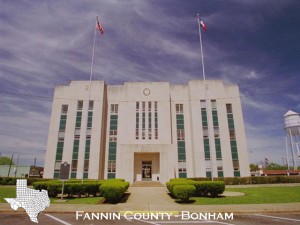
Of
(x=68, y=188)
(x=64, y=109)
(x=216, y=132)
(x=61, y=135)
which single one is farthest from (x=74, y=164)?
(x=216, y=132)

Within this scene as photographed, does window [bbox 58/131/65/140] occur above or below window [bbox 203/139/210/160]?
above

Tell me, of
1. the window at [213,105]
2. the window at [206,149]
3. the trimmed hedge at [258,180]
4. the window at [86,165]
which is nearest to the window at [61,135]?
the window at [86,165]

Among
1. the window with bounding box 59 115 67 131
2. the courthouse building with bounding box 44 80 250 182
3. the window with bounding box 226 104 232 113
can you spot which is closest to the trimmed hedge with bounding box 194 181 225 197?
the courthouse building with bounding box 44 80 250 182

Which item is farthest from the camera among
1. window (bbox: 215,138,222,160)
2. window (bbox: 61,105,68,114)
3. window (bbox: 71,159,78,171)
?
window (bbox: 61,105,68,114)

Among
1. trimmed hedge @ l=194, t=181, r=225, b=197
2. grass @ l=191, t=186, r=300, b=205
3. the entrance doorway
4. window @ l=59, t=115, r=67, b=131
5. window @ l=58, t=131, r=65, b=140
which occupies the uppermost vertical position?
window @ l=59, t=115, r=67, b=131

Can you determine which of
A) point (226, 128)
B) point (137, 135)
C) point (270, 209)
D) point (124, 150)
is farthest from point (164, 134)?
point (270, 209)

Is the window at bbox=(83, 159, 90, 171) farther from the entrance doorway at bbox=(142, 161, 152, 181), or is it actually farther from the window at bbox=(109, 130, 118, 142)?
the entrance doorway at bbox=(142, 161, 152, 181)

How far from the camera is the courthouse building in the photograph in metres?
35.9

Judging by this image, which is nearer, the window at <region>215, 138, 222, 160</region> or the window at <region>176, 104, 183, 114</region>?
the window at <region>215, 138, 222, 160</region>

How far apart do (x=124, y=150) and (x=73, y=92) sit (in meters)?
14.9

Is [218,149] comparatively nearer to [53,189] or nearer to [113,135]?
[113,135]

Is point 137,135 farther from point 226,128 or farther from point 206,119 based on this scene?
point 226,128

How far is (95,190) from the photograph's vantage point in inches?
721

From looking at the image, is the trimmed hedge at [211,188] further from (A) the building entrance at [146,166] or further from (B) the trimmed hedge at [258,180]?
(A) the building entrance at [146,166]
